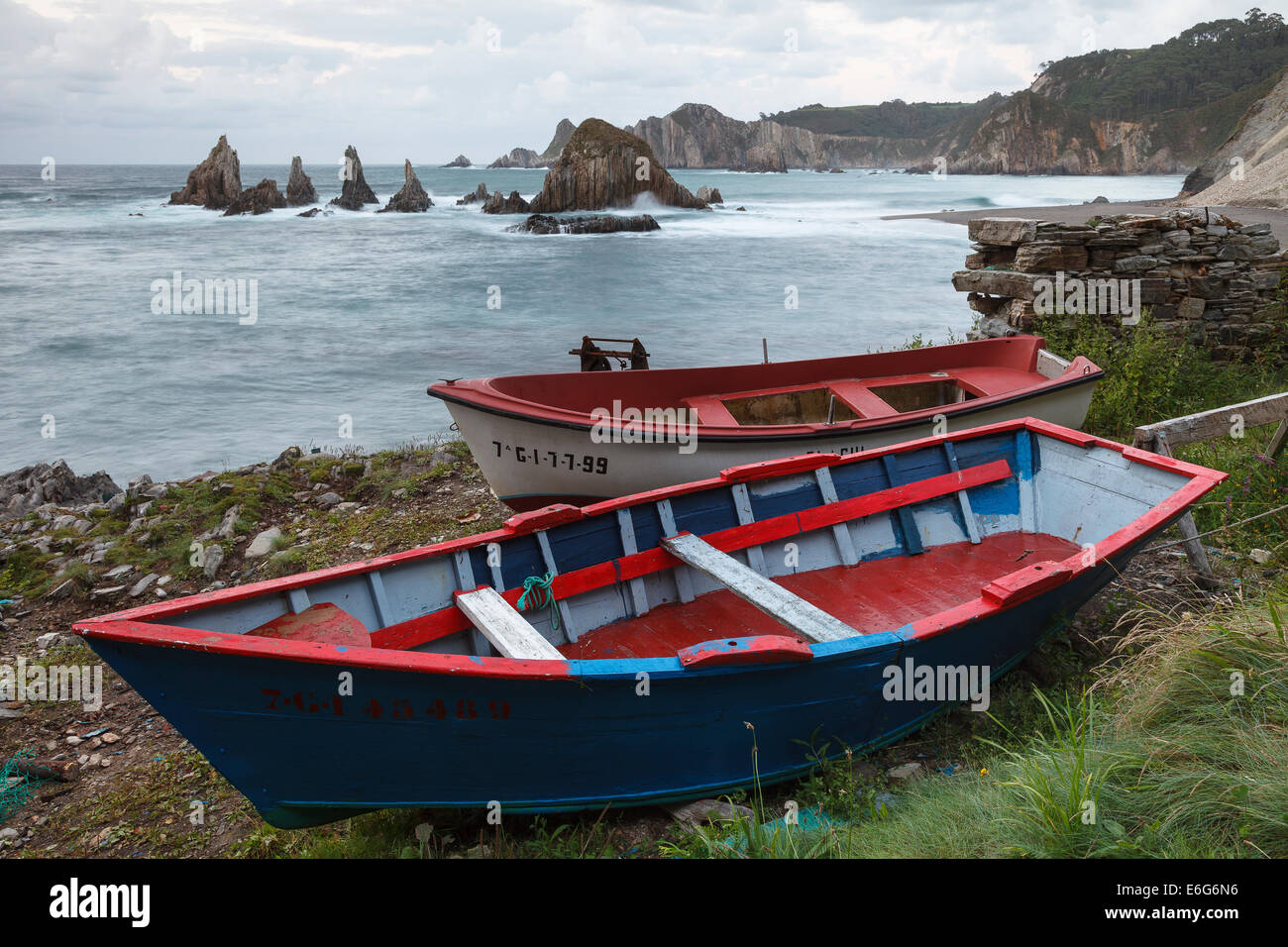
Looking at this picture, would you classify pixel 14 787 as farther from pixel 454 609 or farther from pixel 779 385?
pixel 779 385

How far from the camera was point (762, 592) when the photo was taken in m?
4.81

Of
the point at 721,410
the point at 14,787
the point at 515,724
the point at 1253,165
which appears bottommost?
the point at 14,787

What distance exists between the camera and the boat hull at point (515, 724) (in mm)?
3291

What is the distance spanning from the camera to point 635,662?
366 cm

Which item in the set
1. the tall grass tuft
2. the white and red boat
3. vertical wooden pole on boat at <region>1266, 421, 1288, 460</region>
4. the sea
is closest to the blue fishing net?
the white and red boat

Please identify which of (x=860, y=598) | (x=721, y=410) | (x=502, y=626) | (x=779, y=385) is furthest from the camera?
(x=779, y=385)

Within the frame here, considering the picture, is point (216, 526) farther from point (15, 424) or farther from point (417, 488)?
point (15, 424)

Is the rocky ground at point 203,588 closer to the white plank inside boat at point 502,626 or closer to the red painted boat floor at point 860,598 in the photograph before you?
the red painted boat floor at point 860,598

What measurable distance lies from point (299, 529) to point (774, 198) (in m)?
98.1

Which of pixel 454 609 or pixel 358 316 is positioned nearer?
pixel 454 609

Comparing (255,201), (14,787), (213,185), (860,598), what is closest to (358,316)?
(14,787)

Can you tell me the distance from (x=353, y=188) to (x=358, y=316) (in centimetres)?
6697

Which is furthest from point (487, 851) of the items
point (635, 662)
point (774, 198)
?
point (774, 198)

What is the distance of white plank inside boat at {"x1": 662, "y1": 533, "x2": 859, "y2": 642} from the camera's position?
14.4ft
